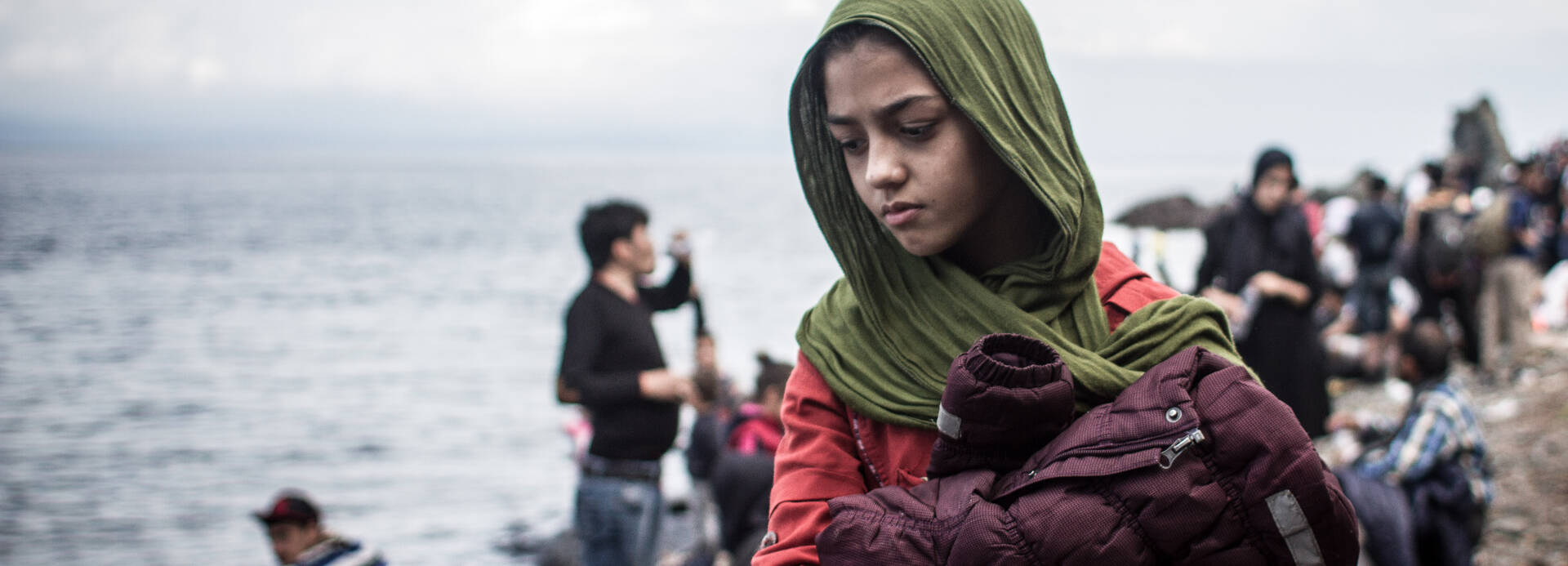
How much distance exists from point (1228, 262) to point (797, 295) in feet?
93.1

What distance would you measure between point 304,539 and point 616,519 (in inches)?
64.5

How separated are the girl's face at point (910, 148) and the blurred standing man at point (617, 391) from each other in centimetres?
361

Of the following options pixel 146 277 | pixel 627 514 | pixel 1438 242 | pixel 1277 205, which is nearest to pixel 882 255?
pixel 627 514

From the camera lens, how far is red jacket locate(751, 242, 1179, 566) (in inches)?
59.5

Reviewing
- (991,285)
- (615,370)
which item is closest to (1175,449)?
(991,285)

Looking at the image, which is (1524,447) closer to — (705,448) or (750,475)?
(750,475)

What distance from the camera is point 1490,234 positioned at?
945 centimetres

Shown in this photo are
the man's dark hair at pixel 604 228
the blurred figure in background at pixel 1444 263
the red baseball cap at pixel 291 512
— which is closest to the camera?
the man's dark hair at pixel 604 228

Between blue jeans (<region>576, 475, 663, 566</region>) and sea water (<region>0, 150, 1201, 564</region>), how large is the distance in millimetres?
1167

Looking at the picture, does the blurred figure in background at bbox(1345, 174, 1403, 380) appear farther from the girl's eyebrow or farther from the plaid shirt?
the girl's eyebrow

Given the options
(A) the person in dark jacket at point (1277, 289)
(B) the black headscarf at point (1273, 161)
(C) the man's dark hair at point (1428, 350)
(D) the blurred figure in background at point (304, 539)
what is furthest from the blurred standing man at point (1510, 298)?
(D) the blurred figure in background at point (304, 539)

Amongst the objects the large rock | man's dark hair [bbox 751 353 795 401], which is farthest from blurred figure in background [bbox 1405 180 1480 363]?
the large rock

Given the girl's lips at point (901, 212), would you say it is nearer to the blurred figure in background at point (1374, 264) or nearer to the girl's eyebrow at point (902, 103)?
the girl's eyebrow at point (902, 103)

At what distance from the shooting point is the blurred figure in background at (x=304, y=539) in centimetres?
Answer: 525
